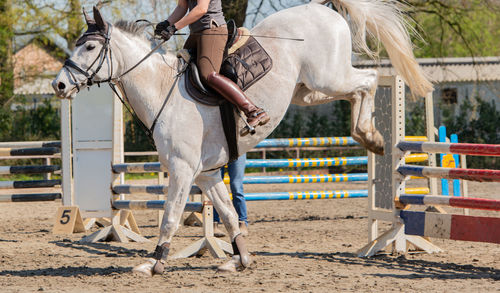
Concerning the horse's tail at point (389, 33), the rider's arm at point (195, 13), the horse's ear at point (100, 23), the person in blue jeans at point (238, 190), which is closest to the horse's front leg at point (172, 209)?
the rider's arm at point (195, 13)

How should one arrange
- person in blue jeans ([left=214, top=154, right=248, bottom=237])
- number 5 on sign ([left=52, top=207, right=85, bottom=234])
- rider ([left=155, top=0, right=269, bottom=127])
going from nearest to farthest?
rider ([left=155, top=0, right=269, bottom=127])
person in blue jeans ([left=214, top=154, right=248, bottom=237])
number 5 on sign ([left=52, top=207, right=85, bottom=234])

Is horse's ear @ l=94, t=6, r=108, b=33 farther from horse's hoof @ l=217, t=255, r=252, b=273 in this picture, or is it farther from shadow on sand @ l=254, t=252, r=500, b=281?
shadow on sand @ l=254, t=252, r=500, b=281

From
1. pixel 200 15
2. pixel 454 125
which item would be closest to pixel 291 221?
pixel 200 15

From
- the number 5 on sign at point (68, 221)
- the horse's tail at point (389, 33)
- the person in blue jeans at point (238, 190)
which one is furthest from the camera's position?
the number 5 on sign at point (68, 221)

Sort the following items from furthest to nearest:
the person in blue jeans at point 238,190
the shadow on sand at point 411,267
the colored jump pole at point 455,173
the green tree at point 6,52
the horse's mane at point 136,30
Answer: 1. the green tree at point 6,52
2. the person in blue jeans at point 238,190
3. the horse's mane at point 136,30
4. the colored jump pole at point 455,173
5. the shadow on sand at point 411,267

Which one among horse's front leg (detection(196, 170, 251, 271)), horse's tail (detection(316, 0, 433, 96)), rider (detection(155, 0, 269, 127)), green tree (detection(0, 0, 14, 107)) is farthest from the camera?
green tree (detection(0, 0, 14, 107))

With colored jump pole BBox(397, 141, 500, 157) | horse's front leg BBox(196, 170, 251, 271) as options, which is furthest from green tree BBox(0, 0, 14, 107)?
colored jump pole BBox(397, 141, 500, 157)

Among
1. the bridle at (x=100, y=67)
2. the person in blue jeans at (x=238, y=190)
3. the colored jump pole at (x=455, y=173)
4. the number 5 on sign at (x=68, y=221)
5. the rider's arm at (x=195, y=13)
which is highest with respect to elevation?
the rider's arm at (x=195, y=13)

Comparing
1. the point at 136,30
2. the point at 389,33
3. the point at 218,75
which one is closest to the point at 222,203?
the point at 218,75

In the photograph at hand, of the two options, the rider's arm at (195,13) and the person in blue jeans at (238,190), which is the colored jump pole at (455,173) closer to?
the person in blue jeans at (238,190)

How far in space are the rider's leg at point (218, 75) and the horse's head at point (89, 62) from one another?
741mm

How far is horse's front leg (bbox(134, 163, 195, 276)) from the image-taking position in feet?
18.0

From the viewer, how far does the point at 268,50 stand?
587 centimetres

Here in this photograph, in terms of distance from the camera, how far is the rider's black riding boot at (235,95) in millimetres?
5406
